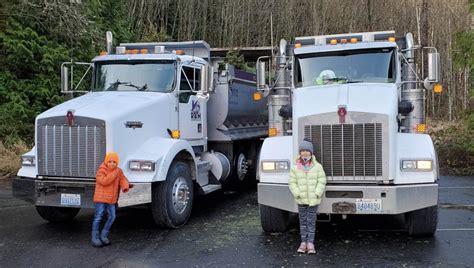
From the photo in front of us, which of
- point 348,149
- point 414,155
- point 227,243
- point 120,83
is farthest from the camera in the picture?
point 120,83

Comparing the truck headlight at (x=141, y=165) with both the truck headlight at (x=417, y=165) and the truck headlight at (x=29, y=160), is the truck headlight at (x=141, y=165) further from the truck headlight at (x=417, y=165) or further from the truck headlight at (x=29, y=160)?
→ the truck headlight at (x=417, y=165)

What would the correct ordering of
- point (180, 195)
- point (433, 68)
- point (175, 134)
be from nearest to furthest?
1. point (433, 68)
2. point (180, 195)
3. point (175, 134)

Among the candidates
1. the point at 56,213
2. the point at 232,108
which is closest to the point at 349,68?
the point at 232,108

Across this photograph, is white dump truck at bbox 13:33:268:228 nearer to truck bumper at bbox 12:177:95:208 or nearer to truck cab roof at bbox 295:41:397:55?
truck bumper at bbox 12:177:95:208

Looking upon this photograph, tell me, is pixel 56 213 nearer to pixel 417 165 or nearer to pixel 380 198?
pixel 380 198

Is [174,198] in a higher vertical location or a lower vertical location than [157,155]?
lower

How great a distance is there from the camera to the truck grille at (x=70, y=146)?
749 centimetres

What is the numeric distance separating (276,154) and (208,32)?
2024 centimetres

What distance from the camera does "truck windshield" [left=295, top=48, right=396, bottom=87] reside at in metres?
7.91

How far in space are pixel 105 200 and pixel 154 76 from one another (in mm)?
2752

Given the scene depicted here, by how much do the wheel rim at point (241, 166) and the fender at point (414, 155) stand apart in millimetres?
5235

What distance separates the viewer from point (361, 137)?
668cm

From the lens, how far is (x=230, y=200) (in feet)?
36.0

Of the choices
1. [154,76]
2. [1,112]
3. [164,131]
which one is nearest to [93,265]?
[164,131]
